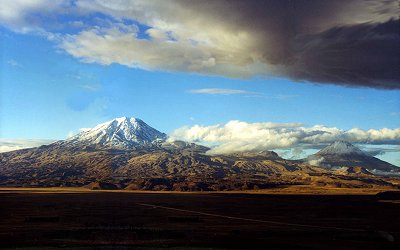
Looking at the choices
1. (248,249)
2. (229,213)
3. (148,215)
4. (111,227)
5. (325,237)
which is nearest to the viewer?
(248,249)

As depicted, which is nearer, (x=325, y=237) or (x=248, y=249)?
(x=248, y=249)

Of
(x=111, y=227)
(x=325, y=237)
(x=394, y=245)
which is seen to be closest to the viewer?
(x=394, y=245)

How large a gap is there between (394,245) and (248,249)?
107 ft

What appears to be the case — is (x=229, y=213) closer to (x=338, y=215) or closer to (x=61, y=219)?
(x=338, y=215)

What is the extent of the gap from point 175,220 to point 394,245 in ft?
191

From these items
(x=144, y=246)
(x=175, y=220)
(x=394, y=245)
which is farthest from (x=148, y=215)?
(x=394, y=245)

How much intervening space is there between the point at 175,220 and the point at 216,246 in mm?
43967

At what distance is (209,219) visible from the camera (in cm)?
13200

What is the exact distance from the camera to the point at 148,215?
470ft

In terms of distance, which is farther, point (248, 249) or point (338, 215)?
point (338, 215)

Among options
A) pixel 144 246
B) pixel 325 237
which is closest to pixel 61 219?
pixel 144 246

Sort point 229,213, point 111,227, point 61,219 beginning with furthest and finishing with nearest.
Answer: point 229,213
point 61,219
point 111,227

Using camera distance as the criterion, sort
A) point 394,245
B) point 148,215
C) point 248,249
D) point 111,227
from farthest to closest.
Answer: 1. point 148,215
2. point 111,227
3. point 394,245
4. point 248,249

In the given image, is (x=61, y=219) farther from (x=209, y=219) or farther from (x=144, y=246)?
(x=144, y=246)
